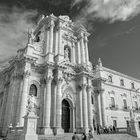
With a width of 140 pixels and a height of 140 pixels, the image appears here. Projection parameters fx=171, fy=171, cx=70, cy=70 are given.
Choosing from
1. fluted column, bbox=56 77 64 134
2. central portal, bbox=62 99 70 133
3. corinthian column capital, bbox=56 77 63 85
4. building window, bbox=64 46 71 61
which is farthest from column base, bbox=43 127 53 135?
building window, bbox=64 46 71 61

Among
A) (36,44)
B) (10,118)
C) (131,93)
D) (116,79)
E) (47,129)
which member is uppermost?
(36,44)

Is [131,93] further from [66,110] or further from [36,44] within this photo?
[36,44]

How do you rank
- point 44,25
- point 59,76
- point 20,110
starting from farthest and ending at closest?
point 44,25
point 59,76
point 20,110

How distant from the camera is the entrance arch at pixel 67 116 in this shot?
26.4 meters

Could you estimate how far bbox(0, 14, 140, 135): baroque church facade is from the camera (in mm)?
22938

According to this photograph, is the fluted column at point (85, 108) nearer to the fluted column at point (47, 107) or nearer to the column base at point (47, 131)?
the column base at point (47, 131)

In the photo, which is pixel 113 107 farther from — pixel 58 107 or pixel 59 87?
pixel 58 107

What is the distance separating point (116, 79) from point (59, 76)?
59.2ft

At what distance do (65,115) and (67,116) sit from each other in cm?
44

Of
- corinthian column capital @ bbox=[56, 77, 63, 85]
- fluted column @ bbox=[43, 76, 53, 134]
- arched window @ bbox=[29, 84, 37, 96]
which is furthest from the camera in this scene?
corinthian column capital @ bbox=[56, 77, 63, 85]

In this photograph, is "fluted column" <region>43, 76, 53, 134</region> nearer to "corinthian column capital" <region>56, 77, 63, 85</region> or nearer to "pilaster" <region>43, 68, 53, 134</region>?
"pilaster" <region>43, 68, 53, 134</region>

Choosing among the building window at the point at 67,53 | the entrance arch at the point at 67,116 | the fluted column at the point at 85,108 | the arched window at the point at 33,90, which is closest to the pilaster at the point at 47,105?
the arched window at the point at 33,90

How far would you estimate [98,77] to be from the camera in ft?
109

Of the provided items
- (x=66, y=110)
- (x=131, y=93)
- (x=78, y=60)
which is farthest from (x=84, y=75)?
(x=131, y=93)
